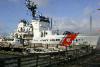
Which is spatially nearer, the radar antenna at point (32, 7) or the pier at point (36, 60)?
the pier at point (36, 60)

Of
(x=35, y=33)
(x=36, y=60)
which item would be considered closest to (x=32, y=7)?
(x=35, y=33)

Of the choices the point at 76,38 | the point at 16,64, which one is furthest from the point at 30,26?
the point at 16,64

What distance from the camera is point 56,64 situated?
1745 cm

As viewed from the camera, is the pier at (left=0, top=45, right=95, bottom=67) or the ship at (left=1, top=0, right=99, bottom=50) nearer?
the pier at (left=0, top=45, right=95, bottom=67)

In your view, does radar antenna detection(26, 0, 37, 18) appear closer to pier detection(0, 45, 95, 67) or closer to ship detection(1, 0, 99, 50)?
ship detection(1, 0, 99, 50)

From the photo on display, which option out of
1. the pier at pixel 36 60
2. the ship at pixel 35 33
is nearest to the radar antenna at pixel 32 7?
the ship at pixel 35 33

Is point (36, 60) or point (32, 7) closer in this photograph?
point (36, 60)

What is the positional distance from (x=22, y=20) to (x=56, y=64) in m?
55.6

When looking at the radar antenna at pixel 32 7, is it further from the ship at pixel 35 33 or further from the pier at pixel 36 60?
the pier at pixel 36 60

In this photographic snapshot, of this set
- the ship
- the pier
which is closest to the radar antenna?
the ship

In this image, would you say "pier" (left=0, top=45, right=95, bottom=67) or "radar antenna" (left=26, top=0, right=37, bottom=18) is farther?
"radar antenna" (left=26, top=0, right=37, bottom=18)

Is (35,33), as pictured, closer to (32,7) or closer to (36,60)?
(32,7)

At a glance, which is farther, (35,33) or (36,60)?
(35,33)

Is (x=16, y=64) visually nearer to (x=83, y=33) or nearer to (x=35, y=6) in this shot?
(x=83, y=33)
